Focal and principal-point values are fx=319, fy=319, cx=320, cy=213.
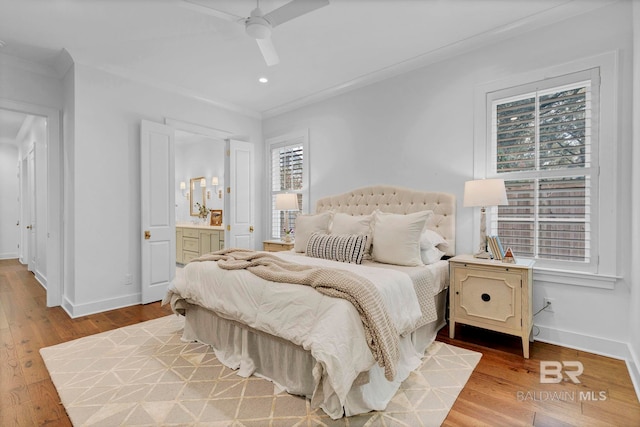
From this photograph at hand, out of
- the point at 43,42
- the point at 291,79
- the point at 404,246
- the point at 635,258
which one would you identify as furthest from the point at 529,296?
the point at 43,42

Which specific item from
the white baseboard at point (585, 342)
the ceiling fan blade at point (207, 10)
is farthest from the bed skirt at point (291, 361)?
the ceiling fan blade at point (207, 10)

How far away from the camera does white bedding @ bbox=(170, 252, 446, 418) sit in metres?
1.67

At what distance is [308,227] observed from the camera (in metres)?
3.61

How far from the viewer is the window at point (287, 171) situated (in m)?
4.86

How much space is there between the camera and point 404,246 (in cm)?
282

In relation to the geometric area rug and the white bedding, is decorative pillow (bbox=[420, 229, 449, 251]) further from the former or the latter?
the geometric area rug

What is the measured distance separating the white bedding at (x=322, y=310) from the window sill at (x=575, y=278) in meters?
0.85

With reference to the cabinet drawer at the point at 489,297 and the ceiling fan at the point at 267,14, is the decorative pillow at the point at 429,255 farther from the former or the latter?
the ceiling fan at the point at 267,14

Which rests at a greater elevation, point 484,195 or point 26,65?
point 26,65

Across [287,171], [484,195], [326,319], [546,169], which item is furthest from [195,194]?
[546,169]

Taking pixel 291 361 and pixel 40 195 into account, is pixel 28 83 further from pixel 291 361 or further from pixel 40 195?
pixel 291 361

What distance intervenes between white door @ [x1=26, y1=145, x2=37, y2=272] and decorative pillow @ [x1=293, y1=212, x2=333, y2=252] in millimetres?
4801

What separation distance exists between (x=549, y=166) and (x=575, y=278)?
3.17 ft

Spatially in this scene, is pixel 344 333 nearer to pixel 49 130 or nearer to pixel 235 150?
pixel 235 150
